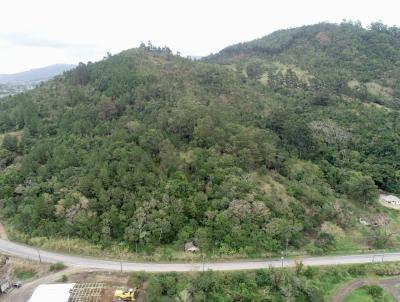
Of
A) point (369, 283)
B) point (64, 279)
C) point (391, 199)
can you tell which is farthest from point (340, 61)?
point (64, 279)

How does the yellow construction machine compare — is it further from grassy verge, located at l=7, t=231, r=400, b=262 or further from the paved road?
grassy verge, located at l=7, t=231, r=400, b=262

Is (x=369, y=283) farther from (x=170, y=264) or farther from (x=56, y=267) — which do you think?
(x=56, y=267)

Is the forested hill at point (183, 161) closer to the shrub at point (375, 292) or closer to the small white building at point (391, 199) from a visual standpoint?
the small white building at point (391, 199)

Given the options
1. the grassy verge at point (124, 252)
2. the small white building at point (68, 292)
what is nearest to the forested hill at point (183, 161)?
the grassy verge at point (124, 252)

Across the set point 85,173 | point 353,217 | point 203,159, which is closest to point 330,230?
point 353,217

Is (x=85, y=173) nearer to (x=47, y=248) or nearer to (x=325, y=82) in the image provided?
(x=47, y=248)

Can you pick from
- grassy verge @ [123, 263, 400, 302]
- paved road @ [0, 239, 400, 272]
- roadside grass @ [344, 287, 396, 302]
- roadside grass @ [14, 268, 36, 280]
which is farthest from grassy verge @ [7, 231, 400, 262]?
roadside grass @ [344, 287, 396, 302]

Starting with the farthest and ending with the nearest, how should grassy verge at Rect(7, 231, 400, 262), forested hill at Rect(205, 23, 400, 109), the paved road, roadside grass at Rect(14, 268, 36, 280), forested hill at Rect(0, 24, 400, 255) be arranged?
forested hill at Rect(205, 23, 400, 109), forested hill at Rect(0, 24, 400, 255), grassy verge at Rect(7, 231, 400, 262), the paved road, roadside grass at Rect(14, 268, 36, 280)
